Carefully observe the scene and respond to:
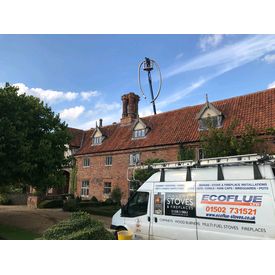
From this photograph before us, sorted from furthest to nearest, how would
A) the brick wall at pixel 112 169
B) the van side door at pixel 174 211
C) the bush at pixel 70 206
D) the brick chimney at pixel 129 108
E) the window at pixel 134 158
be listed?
the brick chimney at pixel 129 108 → the window at pixel 134 158 → the brick wall at pixel 112 169 → the bush at pixel 70 206 → the van side door at pixel 174 211

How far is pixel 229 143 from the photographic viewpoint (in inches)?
717

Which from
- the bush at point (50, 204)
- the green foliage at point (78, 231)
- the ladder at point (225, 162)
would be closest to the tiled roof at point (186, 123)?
the bush at point (50, 204)

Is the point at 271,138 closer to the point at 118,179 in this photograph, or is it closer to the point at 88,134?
the point at 118,179

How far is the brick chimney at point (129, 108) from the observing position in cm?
3547

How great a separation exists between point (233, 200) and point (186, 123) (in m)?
19.9

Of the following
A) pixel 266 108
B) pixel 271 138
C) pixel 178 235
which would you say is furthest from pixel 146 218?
Result: pixel 266 108

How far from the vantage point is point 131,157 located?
30.1 m

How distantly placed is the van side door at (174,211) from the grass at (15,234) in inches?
240

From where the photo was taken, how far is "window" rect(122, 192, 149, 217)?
10375 millimetres

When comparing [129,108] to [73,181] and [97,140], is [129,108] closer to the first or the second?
[97,140]

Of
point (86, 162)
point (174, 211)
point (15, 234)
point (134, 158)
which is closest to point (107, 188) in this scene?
point (134, 158)

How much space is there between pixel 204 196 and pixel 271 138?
13.1 meters

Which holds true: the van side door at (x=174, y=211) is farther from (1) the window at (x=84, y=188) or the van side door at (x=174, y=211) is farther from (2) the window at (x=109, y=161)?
(1) the window at (x=84, y=188)

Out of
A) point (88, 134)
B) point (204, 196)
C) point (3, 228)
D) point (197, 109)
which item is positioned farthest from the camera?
point (88, 134)
